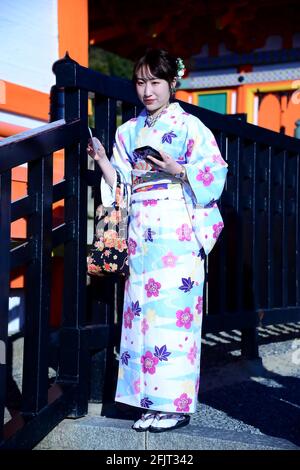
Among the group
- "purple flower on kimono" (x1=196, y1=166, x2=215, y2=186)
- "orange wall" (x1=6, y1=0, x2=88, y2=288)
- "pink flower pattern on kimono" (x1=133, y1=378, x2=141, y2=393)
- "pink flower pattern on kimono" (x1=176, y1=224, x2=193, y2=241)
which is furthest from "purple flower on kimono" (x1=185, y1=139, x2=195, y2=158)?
"orange wall" (x1=6, y1=0, x2=88, y2=288)

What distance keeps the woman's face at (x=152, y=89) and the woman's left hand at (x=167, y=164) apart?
11.5 inches

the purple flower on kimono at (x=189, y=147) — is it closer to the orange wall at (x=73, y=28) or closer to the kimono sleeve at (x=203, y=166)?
the kimono sleeve at (x=203, y=166)

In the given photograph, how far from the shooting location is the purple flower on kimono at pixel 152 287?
2.84m

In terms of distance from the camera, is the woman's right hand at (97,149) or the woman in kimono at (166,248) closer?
the woman in kimono at (166,248)

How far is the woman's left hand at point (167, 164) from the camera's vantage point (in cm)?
275

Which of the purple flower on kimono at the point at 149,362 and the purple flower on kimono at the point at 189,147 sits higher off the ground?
the purple flower on kimono at the point at 189,147

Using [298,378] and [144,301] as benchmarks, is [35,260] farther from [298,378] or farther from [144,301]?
[298,378]

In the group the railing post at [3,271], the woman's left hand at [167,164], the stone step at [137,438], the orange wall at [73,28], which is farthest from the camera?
the orange wall at [73,28]

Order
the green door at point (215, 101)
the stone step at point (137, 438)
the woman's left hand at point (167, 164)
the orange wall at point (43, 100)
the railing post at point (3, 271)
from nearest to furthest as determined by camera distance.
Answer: the railing post at point (3, 271) → the stone step at point (137, 438) → the woman's left hand at point (167, 164) → the orange wall at point (43, 100) → the green door at point (215, 101)

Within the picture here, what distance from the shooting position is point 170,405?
2.81m

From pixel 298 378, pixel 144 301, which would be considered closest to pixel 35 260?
pixel 144 301

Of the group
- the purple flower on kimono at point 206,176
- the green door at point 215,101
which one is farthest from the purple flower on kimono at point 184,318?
the green door at point 215,101

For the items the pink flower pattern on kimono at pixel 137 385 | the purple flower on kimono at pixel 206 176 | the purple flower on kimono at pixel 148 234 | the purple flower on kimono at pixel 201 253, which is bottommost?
the pink flower pattern on kimono at pixel 137 385

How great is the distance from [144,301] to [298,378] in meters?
1.85
